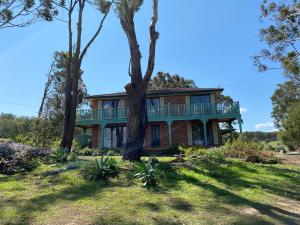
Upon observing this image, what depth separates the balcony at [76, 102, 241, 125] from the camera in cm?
2495

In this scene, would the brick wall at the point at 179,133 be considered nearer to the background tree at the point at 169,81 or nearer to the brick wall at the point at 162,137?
the brick wall at the point at 162,137

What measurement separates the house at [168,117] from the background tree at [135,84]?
13.1m

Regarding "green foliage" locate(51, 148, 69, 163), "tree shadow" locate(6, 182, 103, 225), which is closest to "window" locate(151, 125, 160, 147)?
"green foliage" locate(51, 148, 69, 163)

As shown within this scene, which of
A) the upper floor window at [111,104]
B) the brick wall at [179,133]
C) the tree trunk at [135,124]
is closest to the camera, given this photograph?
the tree trunk at [135,124]

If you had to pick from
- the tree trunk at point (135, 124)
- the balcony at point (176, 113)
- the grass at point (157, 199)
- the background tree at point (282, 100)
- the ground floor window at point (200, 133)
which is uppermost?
the background tree at point (282, 100)

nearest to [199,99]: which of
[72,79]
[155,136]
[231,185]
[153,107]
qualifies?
[153,107]

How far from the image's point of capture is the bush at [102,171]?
Result: 29.1 feet

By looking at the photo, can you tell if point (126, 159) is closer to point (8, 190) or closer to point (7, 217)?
point (8, 190)

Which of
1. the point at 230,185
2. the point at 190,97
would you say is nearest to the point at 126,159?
the point at 230,185

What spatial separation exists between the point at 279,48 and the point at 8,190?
57.8 ft

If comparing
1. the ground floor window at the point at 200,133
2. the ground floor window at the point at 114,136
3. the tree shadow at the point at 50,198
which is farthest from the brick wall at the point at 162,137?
the tree shadow at the point at 50,198

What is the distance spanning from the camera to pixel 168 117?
2545 centimetres

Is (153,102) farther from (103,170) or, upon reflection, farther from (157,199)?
(157,199)

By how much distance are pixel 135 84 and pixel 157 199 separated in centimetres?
566
